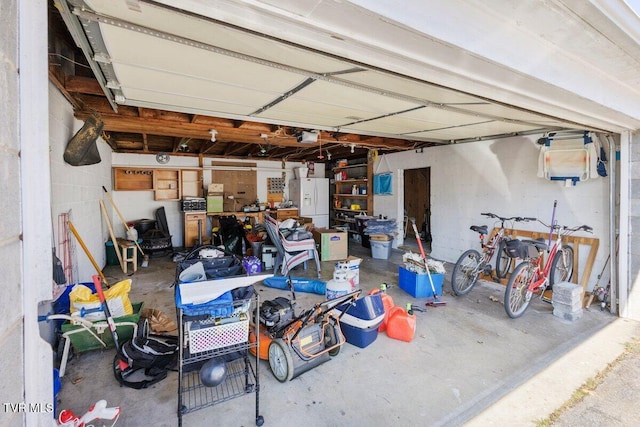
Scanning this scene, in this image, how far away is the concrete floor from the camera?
1.92 m

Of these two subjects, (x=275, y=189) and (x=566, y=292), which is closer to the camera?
(x=566, y=292)

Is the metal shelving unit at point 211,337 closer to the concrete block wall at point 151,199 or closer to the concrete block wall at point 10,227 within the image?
the concrete block wall at point 10,227

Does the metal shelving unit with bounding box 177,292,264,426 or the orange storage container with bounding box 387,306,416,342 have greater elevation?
the metal shelving unit with bounding box 177,292,264,426

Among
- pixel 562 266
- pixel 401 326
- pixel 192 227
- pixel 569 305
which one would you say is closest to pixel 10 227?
pixel 401 326

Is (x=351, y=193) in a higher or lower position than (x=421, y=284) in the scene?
higher

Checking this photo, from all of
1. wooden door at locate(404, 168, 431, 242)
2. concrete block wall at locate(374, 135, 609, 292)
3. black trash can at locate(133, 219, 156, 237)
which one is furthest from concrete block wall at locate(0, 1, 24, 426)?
wooden door at locate(404, 168, 431, 242)

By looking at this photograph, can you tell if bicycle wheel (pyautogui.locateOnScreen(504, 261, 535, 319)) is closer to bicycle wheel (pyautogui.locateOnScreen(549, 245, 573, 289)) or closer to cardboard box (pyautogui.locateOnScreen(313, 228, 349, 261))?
bicycle wheel (pyautogui.locateOnScreen(549, 245, 573, 289))

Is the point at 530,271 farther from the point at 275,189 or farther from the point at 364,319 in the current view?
the point at 275,189

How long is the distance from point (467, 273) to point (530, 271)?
0.72 metres

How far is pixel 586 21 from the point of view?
4.94 feet

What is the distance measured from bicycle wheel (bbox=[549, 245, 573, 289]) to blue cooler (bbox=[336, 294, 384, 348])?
2.67 m

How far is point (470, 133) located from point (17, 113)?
16.5 feet

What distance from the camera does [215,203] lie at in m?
7.35

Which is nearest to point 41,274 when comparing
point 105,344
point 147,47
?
point 147,47
